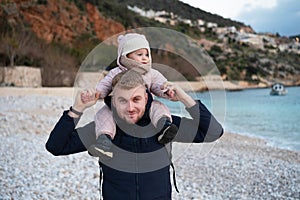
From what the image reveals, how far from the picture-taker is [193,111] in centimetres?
194

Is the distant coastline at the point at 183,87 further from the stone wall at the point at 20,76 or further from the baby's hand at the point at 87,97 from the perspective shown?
the stone wall at the point at 20,76

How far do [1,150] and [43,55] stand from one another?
88.2ft

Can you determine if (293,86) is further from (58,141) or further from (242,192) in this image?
(58,141)

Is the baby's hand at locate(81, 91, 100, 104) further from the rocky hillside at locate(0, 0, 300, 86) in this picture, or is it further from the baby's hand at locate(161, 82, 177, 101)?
the rocky hillside at locate(0, 0, 300, 86)

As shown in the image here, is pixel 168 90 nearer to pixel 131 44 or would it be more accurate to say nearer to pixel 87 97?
pixel 131 44

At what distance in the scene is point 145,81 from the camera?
181 cm

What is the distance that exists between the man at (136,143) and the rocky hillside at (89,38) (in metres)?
0.26

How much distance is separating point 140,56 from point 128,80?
0.15m

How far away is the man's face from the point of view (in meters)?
1.75

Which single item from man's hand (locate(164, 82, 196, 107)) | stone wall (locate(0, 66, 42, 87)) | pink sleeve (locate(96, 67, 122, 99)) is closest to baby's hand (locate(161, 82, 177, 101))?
man's hand (locate(164, 82, 196, 107))

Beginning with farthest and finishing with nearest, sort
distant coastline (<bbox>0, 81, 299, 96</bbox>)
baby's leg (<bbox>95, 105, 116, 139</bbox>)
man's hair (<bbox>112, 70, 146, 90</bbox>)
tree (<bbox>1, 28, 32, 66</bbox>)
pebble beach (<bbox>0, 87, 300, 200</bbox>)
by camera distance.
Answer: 1. tree (<bbox>1, 28, 32, 66</bbox>)
2. pebble beach (<bbox>0, 87, 300, 200</bbox>)
3. distant coastline (<bbox>0, 81, 299, 96</bbox>)
4. baby's leg (<bbox>95, 105, 116, 139</bbox>)
5. man's hair (<bbox>112, 70, 146, 90</bbox>)

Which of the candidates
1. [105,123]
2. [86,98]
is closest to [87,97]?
[86,98]

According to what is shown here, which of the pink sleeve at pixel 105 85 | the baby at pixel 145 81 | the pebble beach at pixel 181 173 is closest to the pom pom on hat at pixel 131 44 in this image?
the baby at pixel 145 81

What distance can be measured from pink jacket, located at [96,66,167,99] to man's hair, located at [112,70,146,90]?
5cm
